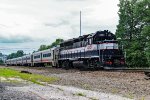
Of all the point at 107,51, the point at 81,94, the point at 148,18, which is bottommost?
the point at 81,94

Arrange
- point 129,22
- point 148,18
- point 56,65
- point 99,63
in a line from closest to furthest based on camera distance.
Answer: point 99,63 → point 56,65 → point 148,18 → point 129,22

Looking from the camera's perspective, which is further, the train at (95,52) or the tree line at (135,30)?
the tree line at (135,30)

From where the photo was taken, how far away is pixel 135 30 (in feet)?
222

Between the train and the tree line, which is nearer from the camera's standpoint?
the train

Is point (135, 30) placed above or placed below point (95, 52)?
above

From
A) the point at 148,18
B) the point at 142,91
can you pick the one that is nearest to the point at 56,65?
the point at 148,18

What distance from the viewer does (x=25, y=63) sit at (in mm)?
84625

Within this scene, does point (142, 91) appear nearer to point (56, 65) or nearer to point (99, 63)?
point (99, 63)

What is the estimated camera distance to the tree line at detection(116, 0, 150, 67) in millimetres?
58719

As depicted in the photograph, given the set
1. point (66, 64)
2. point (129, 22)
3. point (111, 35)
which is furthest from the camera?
point (129, 22)

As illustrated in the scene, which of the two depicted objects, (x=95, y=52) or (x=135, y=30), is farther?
(x=135, y=30)

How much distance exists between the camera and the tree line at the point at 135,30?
193ft

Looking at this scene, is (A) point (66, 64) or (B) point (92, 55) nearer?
(B) point (92, 55)

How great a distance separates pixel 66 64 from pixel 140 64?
13775 millimetres
